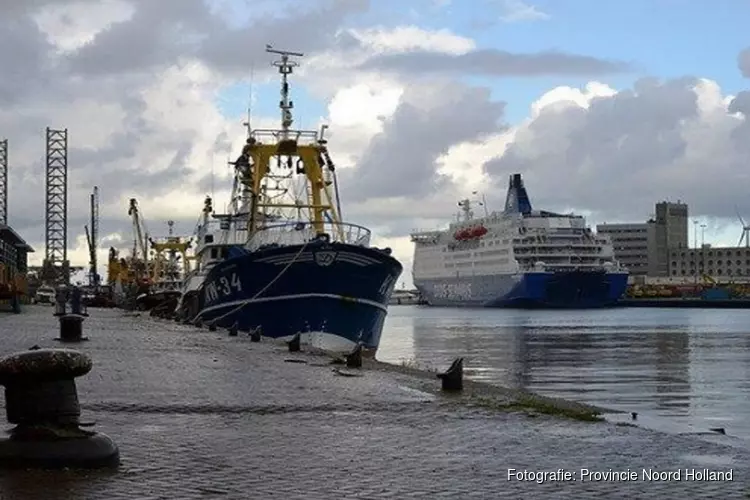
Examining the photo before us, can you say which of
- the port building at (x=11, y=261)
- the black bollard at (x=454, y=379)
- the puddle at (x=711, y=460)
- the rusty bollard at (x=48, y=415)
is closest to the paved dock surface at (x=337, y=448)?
the puddle at (x=711, y=460)

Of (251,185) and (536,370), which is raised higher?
(251,185)

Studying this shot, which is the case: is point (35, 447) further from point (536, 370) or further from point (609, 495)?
point (536, 370)

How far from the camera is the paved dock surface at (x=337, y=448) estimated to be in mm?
8406

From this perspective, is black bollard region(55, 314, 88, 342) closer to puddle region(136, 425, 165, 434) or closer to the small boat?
puddle region(136, 425, 165, 434)

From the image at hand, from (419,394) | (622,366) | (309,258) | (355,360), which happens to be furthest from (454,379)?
(622,366)

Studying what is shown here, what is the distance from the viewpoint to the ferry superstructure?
480 ft

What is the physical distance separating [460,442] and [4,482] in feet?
14.3

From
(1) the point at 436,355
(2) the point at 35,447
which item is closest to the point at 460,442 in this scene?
(2) the point at 35,447

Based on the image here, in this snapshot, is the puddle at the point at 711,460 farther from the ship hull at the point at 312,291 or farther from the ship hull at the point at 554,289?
the ship hull at the point at 554,289

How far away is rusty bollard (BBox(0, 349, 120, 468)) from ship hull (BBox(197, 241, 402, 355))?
26489mm

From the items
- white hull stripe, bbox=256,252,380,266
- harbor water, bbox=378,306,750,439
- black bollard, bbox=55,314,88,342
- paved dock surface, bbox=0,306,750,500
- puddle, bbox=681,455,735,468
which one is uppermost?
white hull stripe, bbox=256,252,380,266

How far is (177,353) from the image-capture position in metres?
24.3

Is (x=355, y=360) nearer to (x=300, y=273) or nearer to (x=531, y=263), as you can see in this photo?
(x=300, y=273)

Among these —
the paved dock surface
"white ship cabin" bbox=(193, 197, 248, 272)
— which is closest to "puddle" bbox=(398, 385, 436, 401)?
the paved dock surface
